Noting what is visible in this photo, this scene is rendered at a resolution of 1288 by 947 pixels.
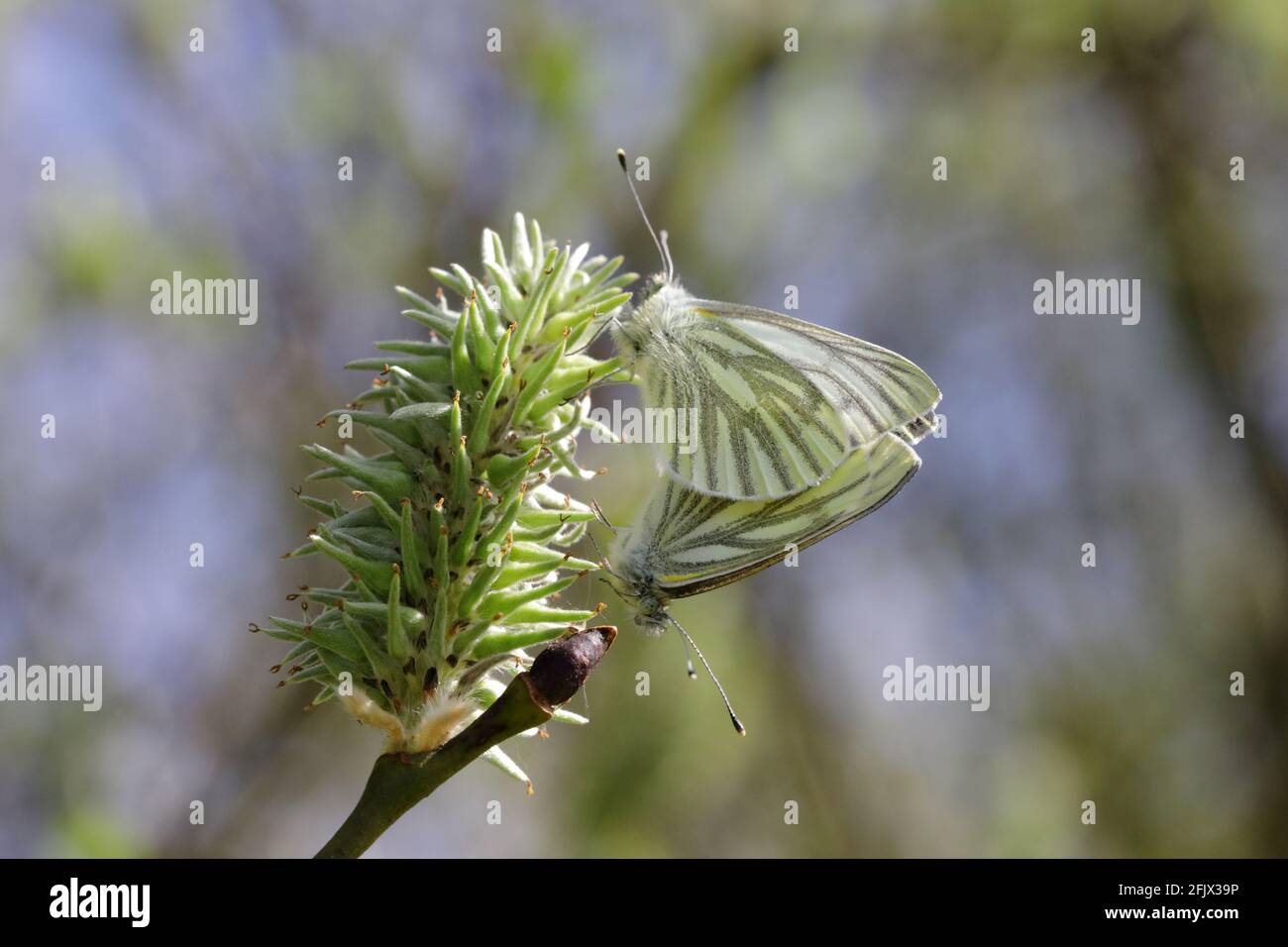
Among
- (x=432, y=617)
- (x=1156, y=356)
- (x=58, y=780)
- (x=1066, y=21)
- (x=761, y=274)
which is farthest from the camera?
(x=1156, y=356)

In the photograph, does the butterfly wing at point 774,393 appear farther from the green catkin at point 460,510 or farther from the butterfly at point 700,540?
the green catkin at point 460,510

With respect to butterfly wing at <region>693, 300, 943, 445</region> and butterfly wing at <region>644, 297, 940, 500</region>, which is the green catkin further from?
butterfly wing at <region>693, 300, 943, 445</region>

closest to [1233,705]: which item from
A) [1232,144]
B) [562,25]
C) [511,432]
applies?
[1232,144]

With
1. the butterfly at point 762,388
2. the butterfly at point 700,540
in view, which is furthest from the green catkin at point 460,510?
the butterfly at point 762,388

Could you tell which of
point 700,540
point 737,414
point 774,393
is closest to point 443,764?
point 700,540

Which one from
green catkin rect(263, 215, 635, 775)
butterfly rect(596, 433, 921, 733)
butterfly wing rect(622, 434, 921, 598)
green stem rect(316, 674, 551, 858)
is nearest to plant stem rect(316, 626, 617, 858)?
green stem rect(316, 674, 551, 858)

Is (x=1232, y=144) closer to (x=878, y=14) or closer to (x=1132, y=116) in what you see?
(x=1132, y=116)

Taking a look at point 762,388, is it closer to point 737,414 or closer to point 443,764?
point 737,414
